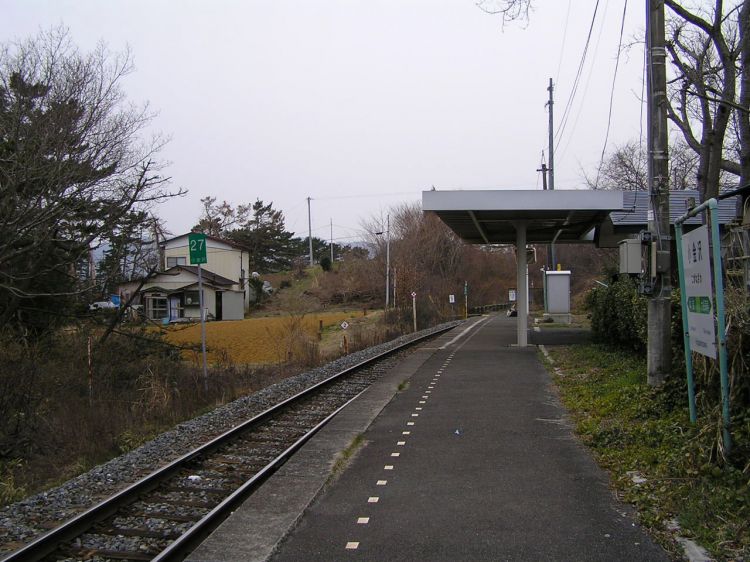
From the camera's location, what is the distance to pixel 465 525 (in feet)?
17.6

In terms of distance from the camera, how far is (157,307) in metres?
57.7

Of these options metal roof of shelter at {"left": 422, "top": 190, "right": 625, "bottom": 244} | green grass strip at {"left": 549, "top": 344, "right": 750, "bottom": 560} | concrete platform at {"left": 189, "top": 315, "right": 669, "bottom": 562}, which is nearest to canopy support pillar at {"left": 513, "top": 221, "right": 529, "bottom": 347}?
metal roof of shelter at {"left": 422, "top": 190, "right": 625, "bottom": 244}

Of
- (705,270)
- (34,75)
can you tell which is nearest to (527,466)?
(705,270)

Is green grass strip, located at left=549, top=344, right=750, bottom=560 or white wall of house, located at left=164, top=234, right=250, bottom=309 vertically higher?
white wall of house, located at left=164, top=234, right=250, bottom=309

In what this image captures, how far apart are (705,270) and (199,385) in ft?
40.2

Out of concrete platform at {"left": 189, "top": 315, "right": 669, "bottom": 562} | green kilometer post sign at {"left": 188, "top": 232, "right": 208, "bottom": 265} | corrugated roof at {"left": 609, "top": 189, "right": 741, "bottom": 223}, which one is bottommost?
concrete platform at {"left": 189, "top": 315, "right": 669, "bottom": 562}

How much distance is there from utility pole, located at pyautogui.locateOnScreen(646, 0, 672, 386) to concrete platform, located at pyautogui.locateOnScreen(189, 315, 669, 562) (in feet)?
5.74

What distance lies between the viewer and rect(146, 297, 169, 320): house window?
56.6 m

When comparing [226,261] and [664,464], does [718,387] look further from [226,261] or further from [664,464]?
[226,261]

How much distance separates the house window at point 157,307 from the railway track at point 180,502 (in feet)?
160

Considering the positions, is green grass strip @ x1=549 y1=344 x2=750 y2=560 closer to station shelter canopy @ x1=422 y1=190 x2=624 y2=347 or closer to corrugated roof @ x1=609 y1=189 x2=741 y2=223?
station shelter canopy @ x1=422 y1=190 x2=624 y2=347

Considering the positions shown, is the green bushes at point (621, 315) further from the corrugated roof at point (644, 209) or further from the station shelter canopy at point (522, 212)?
the corrugated roof at point (644, 209)

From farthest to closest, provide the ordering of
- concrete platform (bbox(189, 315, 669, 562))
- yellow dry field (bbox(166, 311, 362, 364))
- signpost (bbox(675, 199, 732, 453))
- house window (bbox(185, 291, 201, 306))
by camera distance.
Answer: house window (bbox(185, 291, 201, 306)), yellow dry field (bbox(166, 311, 362, 364)), signpost (bbox(675, 199, 732, 453)), concrete platform (bbox(189, 315, 669, 562))

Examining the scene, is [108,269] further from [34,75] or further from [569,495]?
[569,495]
